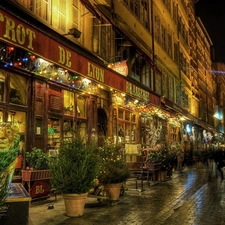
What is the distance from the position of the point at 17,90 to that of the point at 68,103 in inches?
115

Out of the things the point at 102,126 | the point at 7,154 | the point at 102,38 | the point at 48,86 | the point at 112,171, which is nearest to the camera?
the point at 7,154

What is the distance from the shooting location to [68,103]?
12.5 metres

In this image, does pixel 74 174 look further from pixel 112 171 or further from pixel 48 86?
pixel 48 86

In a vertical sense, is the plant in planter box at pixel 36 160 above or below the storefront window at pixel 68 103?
below

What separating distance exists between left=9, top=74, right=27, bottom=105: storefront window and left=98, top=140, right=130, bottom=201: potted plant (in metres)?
2.97

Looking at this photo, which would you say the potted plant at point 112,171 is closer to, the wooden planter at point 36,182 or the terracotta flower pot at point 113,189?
the terracotta flower pot at point 113,189

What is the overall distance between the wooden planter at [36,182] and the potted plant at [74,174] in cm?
145

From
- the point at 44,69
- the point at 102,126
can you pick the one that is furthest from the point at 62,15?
the point at 102,126

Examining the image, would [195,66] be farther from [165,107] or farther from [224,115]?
[224,115]

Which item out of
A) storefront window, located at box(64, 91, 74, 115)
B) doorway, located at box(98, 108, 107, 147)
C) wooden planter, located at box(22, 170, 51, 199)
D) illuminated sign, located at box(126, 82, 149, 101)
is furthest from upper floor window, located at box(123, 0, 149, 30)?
wooden planter, located at box(22, 170, 51, 199)

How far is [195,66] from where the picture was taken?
4428 cm

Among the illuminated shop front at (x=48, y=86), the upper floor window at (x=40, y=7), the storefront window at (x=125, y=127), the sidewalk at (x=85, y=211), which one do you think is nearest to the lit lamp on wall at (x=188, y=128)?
the storefront window at (x=125, y=127)

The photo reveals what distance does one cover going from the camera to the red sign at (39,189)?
29.3ft

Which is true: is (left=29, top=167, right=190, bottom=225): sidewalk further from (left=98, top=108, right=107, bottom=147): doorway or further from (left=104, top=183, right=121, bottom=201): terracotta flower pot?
(left=98, top=108, right=107, bottom=147): doorway
